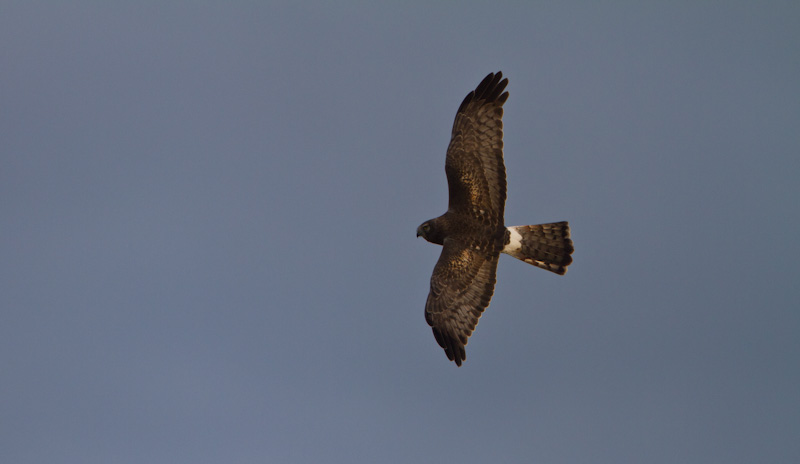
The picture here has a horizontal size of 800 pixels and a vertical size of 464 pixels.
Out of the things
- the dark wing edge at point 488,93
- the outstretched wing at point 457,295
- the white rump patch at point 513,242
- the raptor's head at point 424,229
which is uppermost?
the dark wing edge at point 488,93

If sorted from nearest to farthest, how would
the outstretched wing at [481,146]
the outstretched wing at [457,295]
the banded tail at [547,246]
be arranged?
the outstretched wing at [481,146], the outstretched wing at [457,295], the banded tail at [547,246]

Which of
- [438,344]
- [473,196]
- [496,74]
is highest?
[496,74]

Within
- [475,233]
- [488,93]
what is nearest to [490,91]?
[488,93]

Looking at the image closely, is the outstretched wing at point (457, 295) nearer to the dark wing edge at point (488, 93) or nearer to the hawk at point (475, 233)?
the hawk at point (475, 233)

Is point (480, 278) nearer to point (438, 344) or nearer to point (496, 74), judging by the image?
point (438, 344)

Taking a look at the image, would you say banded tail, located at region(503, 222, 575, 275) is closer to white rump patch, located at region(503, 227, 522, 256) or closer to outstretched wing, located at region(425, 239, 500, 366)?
white rump patch, located at region(503, 227, 522, 256)

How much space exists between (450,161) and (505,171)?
0.89m

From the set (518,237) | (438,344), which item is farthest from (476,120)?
(438,344)

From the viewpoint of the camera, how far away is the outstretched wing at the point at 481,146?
20625 mm

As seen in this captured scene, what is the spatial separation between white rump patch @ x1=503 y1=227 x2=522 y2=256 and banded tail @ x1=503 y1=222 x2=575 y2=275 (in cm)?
6

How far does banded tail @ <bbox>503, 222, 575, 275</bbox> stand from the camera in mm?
21359

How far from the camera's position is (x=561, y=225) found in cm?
2142

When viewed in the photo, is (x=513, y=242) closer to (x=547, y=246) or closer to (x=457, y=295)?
(x=547, y=246)

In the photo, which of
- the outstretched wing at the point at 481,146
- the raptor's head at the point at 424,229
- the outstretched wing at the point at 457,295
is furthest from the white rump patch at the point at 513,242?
the raptor's head at the point at 424,229
